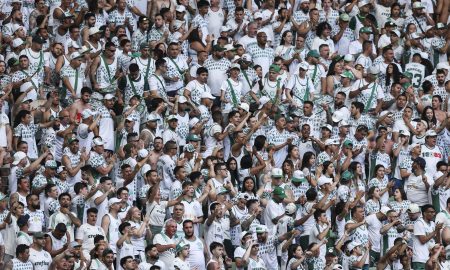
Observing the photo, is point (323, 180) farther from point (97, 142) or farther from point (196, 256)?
point (97, 142)

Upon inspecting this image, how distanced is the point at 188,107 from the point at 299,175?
235 cm

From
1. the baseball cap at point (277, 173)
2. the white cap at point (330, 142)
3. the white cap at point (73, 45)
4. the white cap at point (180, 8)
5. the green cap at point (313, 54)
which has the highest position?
the white cap at point (180, 8)

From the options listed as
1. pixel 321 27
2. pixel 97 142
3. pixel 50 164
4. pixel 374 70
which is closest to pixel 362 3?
pixel 321 27

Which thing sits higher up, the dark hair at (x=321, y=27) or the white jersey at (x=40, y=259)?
the dark hair at (x=321, y=27)

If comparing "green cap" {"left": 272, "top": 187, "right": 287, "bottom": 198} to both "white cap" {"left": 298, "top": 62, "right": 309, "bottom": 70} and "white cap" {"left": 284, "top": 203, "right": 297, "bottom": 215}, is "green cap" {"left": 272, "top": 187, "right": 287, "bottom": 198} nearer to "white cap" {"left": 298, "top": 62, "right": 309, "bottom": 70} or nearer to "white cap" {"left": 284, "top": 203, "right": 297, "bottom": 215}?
"white cap" {"left": 284, "top": 203, "right": 297, "bottom": 215}

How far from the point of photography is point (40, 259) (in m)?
26.2

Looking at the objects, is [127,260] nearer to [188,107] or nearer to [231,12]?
[188,107]

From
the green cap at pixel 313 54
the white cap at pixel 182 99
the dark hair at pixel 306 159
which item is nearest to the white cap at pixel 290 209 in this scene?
the dark hair at pixel 306 159

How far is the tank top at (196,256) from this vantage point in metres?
27.4

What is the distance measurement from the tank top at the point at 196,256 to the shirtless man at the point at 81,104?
3.49 metres

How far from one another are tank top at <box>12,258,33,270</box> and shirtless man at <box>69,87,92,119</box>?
4196mm

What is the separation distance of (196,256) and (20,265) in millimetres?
2897

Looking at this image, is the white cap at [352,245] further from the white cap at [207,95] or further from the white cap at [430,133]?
the white cap at [207,95]

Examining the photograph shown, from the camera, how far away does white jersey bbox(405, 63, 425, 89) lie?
33.2 metres
